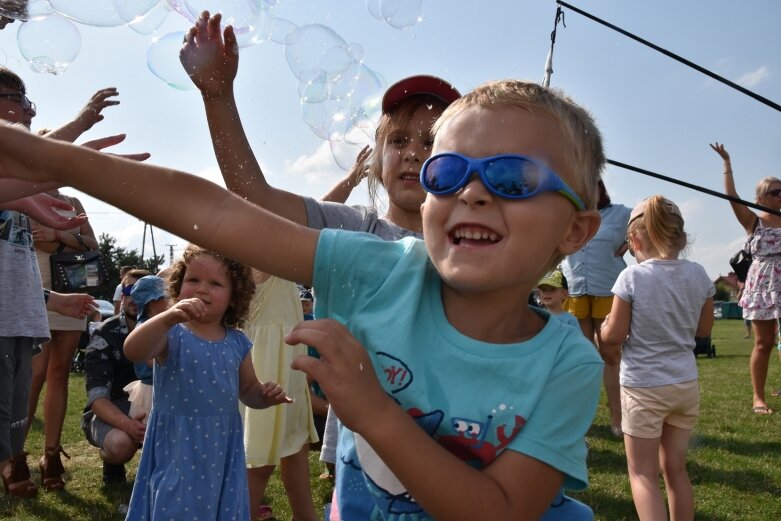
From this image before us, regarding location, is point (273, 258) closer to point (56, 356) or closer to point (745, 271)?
point (56, 356)

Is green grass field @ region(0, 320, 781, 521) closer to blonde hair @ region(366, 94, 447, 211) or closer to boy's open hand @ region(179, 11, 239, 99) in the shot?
blonde hair @ region(366, 94, 447, 211)

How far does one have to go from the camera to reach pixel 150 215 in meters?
1.25

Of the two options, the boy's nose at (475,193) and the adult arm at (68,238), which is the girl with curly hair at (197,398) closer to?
the adult arm at (68,238)

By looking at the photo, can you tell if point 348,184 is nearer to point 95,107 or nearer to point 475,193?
point 95,107

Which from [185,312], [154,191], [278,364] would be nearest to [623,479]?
[278,364]

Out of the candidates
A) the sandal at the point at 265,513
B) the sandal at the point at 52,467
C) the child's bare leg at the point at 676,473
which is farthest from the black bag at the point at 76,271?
the child's bare leg at the point at 676,473

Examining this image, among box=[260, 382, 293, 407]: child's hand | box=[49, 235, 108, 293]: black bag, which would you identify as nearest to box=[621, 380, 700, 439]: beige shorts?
box=[260, 382, 293, 407]: child's hand

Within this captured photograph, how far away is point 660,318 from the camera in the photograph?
372 cm

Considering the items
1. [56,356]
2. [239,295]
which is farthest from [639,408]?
[56,356]

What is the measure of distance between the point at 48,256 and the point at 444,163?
4.72m

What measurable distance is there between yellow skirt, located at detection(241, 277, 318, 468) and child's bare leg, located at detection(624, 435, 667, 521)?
176cm

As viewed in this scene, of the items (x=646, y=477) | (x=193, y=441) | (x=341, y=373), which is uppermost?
(x=341, y=373)

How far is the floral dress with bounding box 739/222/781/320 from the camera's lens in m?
6.49

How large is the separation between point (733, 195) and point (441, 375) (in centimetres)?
581
